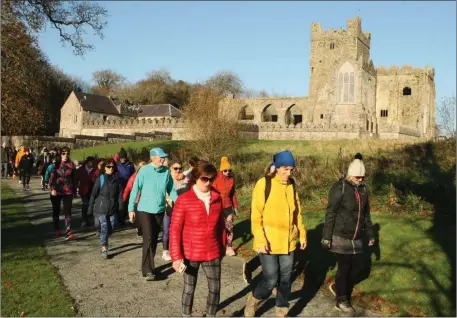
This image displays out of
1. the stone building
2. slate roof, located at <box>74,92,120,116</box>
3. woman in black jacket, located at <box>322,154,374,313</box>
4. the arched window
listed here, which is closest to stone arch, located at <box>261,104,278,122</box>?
the stone building

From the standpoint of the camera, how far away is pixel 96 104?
61906 mm

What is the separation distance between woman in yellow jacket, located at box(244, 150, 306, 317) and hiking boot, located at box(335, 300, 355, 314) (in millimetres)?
906

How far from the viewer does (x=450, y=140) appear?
55.3 ft

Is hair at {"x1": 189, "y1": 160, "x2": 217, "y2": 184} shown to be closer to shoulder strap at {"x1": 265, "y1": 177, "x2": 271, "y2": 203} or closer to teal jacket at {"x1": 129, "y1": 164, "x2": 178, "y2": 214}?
shoulder strap at {"x1": 265, "y1": 177, "x2": 271, "y2": 203}

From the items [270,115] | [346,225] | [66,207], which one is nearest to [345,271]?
[346,225]

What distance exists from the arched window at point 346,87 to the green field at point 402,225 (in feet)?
133

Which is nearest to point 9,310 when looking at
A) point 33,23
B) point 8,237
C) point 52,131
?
point 8,237

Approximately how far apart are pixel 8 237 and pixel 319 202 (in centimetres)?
724

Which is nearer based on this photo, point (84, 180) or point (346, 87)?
point (84, 180)

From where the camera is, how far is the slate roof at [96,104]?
2352 inches

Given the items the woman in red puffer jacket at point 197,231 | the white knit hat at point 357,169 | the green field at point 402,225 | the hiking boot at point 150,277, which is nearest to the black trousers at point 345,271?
the green field at point 402,225

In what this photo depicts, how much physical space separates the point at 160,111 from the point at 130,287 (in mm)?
59716

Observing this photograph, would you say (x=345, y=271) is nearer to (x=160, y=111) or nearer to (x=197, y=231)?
(x=197, y=231)

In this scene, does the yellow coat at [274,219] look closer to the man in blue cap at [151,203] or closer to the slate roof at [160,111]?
the man in blue cap at [151,203]
